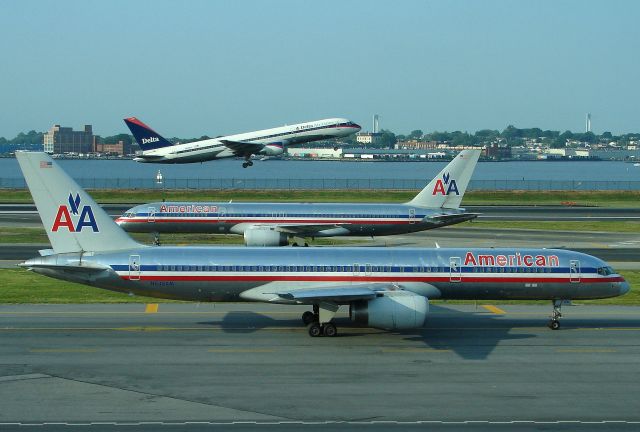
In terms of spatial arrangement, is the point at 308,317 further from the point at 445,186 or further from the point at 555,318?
the point at 445,186

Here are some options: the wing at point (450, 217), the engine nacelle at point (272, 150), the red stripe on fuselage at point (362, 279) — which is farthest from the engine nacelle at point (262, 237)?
the engine nacelle at point (272, 150)

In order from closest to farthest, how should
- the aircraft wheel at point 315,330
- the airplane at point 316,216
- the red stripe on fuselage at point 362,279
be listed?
1. the aircraft wheel at point 315,330
2. the red stripe on fuselage at point 362,279
3. the airplane at point 316,216

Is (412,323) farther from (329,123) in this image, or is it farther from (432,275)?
(329,123)

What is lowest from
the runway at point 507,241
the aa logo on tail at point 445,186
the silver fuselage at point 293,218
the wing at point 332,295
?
the runway at point 507,241

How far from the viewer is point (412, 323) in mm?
32312

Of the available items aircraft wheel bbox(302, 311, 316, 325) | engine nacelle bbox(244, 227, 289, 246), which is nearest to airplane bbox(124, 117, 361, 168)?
engine nacelle bbox(244, 227, 289, 246)

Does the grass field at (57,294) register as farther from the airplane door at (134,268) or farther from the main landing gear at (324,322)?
the main landing gear at (324,322)

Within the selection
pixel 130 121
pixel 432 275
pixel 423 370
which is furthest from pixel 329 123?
pixel 423 370

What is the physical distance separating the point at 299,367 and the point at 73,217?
1163 cm

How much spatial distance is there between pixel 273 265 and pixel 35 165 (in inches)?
406

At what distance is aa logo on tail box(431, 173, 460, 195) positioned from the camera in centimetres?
6456

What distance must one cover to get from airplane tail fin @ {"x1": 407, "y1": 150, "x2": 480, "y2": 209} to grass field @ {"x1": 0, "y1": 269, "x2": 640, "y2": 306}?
18.7 m

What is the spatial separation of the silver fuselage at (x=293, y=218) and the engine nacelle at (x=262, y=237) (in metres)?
1.15

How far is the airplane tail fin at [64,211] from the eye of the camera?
33.6 m
